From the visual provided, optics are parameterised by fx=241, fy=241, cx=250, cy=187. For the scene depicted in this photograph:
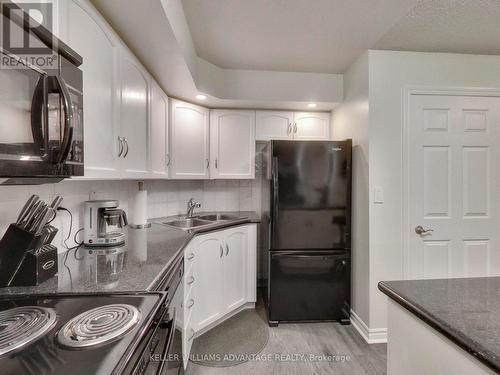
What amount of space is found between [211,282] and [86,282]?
119 cm

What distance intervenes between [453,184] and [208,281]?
2.20 meters

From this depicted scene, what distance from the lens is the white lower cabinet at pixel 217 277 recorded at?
169cm

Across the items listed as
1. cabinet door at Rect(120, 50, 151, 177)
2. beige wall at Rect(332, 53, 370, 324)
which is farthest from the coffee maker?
beige wall at Rect(332, 53, 370, 324)

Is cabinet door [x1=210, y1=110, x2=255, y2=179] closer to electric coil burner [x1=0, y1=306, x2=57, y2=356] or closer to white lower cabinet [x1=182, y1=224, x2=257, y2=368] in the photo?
white lower cabinet [x1=182, y1=224, x2=257, y2=368]

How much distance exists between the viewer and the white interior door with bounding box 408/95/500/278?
202 centimetres

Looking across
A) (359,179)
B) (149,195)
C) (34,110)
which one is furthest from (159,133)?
(359,179)

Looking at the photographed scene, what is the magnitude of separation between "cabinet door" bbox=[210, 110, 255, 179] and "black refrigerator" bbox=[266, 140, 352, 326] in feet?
1.70

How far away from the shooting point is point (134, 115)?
1.53 meters

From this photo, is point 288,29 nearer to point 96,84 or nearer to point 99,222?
point 96,84

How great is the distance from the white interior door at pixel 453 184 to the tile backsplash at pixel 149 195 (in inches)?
64.0

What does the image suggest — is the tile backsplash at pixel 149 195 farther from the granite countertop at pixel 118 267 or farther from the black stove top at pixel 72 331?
the black stove top at pixel 72 331

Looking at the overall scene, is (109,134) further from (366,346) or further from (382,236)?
(366,346)

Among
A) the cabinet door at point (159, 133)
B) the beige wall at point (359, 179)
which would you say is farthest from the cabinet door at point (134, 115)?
the beige wall at point (359, 179)

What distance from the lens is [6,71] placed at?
0.60 meters
